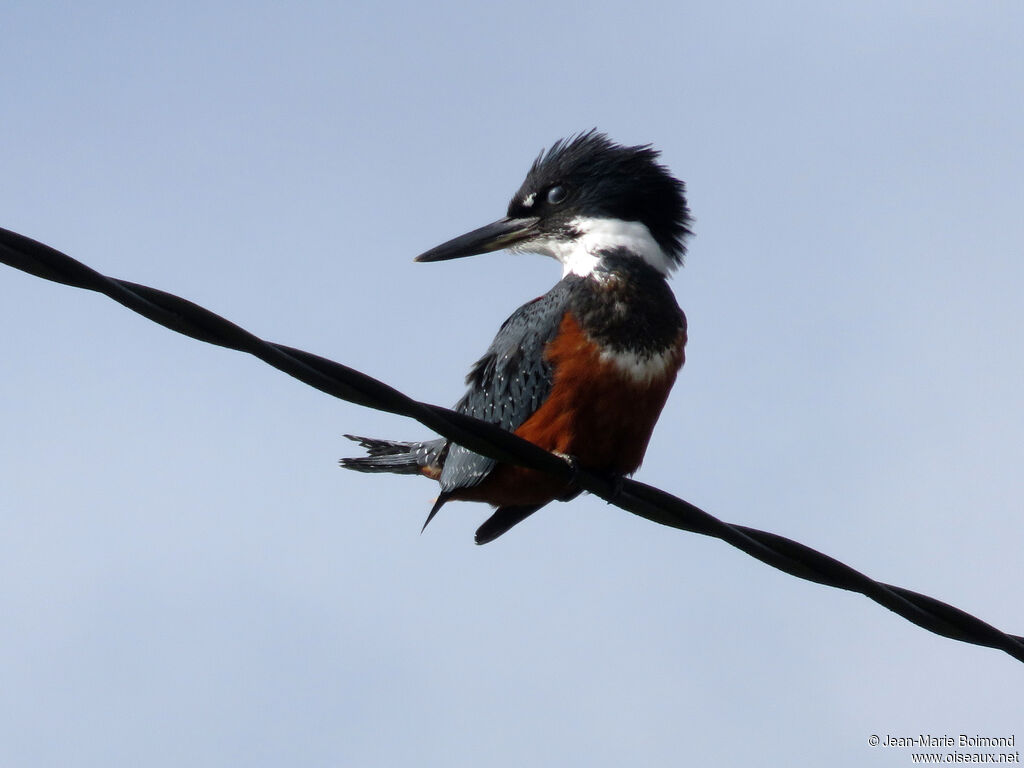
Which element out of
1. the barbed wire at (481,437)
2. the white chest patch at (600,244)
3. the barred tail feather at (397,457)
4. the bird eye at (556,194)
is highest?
the bird eye at (556,194)

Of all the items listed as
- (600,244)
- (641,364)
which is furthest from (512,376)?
(600,244)

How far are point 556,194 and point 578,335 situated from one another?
3.99ft

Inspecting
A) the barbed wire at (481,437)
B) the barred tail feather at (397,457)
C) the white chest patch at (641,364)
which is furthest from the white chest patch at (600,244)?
the barbed wire at (481,437)

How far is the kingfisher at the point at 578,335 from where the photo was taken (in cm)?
404

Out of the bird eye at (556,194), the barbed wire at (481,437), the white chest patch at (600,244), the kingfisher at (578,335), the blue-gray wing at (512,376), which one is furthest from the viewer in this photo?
the bird eye at (556,194)

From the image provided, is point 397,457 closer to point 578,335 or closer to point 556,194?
point 556,194

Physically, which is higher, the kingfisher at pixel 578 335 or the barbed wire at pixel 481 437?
the kingfisher at pixel 578 335

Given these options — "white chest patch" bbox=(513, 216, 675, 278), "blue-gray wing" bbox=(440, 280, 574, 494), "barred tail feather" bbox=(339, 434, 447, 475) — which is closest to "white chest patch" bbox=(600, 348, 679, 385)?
"blue-gray wing" bbox=(440, 280, 574, 494)

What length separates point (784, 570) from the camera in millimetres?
3029

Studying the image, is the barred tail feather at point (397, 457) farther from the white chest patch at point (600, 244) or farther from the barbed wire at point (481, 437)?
the barbed wire at point (481, 437)

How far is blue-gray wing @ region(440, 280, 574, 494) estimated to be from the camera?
4207 mm

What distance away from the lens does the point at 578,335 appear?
4117 mm

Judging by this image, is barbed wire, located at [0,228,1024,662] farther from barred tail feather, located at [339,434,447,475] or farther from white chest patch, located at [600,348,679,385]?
barred tail feather, located at [339,434,447,475]

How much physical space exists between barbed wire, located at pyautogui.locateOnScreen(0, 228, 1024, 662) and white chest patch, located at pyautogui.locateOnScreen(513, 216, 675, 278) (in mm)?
1435
